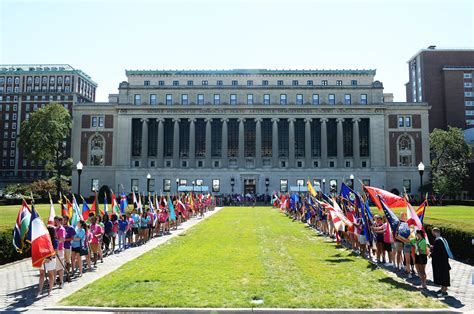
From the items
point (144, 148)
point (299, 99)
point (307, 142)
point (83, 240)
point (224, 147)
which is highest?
point (299, 99)

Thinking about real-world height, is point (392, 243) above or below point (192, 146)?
below

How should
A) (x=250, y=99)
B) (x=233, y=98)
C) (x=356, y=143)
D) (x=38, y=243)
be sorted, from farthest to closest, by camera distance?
(x=233, y=98) → (x=250, y=99) → (x=356, y=143) → (x=38, y=243)

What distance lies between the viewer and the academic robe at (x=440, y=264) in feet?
44.8

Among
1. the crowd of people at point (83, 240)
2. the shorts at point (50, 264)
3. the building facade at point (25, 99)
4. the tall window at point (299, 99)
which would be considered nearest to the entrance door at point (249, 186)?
the tall window at point (299, 99)

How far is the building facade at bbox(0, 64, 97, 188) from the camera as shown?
130500 mm

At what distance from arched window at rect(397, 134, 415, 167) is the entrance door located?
3053cm

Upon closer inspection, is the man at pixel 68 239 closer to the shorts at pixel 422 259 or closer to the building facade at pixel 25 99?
the shorts at pixel 422 259

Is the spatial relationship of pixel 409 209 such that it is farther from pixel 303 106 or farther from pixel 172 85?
pixel 172 85

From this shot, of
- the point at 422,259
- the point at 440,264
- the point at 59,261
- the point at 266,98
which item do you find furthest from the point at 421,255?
the point at 266,98

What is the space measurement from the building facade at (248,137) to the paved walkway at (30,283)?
6386cm

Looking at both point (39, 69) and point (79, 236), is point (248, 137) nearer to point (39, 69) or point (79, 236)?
point (79, 236)

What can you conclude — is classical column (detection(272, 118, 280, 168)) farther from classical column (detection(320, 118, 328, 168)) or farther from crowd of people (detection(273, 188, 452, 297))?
crowd of people (detection(273, 188, 452, 297))

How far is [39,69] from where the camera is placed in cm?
14288

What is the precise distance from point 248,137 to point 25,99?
8685cm
